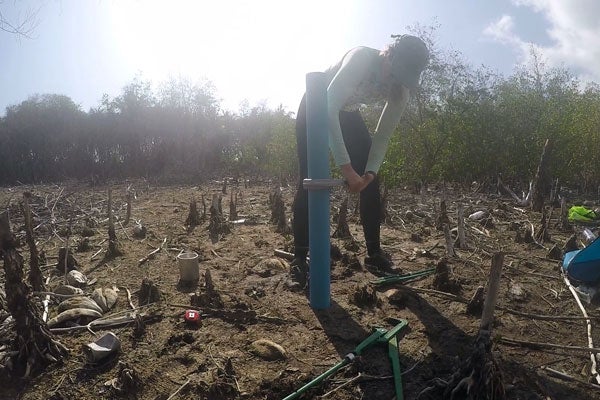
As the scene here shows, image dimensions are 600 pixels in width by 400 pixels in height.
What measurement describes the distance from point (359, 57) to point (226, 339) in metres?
1.81

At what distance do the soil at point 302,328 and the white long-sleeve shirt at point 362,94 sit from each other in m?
0.90

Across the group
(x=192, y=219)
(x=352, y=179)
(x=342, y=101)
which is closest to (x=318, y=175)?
(x=352, y=179)

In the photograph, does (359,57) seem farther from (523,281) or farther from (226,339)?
(523,281)

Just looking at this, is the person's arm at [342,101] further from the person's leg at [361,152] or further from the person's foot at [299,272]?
the person's foot at [299,272]

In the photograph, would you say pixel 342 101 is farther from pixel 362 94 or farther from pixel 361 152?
pixel 361 152

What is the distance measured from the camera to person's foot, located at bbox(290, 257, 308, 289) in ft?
9.52

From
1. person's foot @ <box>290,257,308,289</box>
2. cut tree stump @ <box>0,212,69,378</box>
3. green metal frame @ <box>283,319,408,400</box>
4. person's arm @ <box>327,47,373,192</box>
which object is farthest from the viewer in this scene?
person's foot @ <box>290,257,308,289</box>

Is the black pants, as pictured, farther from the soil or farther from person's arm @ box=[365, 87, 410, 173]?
the soil

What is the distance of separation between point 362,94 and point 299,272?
1.31 meters

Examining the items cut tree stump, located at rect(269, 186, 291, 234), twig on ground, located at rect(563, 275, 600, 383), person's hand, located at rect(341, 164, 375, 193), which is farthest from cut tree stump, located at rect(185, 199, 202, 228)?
twig on ground, located at rect(563, 275, 600, 383)

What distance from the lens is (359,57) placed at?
2.54m

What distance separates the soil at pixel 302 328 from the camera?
1.80m

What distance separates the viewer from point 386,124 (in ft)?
9.45

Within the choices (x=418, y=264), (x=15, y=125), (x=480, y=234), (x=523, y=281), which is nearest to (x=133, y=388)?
(x=418, y=264)
